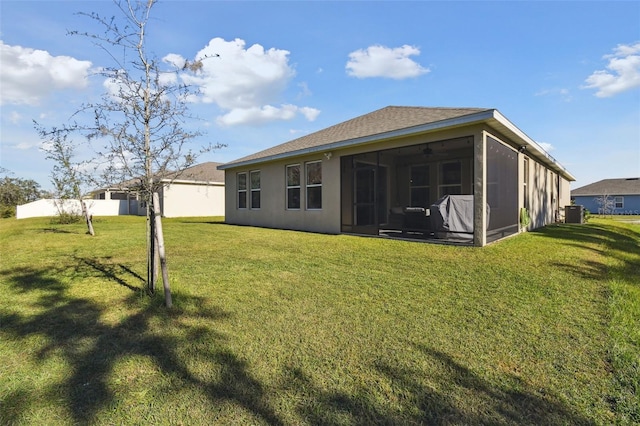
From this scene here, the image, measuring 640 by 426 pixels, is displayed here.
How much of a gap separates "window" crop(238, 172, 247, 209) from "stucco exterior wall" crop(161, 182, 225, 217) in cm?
794

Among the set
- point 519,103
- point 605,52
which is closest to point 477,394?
point 605,52

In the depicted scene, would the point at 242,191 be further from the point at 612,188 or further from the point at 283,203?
the point at 612,188

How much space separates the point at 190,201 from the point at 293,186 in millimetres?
14639

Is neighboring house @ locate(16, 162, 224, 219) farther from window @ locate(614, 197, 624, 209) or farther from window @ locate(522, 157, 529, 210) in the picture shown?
window @ locate(614, 197, 624, 209)

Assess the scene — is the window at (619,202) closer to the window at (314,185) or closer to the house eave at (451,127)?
the house eave at (451,127)

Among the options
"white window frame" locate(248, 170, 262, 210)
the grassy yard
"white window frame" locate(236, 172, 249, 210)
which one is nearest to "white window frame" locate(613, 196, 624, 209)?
the grassy yard

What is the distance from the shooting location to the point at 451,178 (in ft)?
43.7

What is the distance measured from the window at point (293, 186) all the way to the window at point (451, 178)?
20.0 feet

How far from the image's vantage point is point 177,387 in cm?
232

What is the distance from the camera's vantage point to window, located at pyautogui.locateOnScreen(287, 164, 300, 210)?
12.1 m

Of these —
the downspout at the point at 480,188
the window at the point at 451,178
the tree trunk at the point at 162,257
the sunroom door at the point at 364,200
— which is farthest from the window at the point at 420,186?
the tree trunk at the point at 162,257

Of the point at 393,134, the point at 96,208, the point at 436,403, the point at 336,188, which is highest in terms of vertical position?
the point at 393,134

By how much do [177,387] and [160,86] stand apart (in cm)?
339

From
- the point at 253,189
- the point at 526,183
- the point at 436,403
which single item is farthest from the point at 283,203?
the point at 436,403
